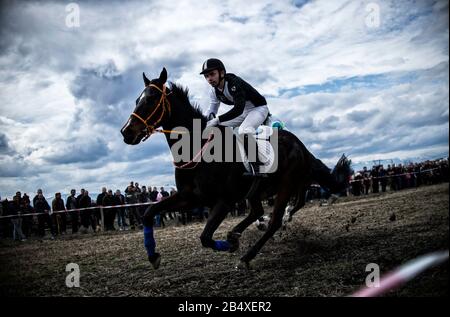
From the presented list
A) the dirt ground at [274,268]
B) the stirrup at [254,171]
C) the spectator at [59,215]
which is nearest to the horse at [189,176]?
the stirrup at [254,171]

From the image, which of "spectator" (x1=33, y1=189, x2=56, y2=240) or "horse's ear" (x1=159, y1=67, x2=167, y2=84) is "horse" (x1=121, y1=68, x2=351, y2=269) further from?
"spectator" (x1=33, y1=189, x2=56, y2=240)

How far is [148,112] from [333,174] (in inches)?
208

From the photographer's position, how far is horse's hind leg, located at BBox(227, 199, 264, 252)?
6.46 meters

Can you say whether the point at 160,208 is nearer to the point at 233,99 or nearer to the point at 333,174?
the point at 233,99

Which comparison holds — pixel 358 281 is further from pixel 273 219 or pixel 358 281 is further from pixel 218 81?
pixel 218 81

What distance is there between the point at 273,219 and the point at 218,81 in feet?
8.67

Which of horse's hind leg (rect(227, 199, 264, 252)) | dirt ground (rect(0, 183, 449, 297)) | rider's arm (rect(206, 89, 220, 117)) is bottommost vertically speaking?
dirt ground (rect(0, 183, 449, 297))

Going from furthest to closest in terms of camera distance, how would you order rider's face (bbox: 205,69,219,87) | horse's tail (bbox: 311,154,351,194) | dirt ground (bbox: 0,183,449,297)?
horse's tail (bbox: 311,154,351,194), rider's face (bbox: 205,69,219,87), dirt ground (bbox: 0,183,449,297)

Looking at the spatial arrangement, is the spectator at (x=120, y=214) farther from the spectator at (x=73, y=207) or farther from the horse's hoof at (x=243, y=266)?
the horse's hoof at (x=243, y=266)

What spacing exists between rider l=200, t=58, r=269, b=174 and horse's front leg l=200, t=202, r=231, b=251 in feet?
3.37

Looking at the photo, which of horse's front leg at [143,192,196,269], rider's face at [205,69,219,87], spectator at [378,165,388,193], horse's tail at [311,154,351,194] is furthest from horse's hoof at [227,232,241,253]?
spectator at [378,165,388,193]

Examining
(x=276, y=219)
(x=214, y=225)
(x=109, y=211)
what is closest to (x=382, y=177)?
(x=109, y=211)

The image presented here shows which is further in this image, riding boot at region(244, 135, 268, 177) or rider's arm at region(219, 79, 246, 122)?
riding boot at region(244, 135, 268, 177)

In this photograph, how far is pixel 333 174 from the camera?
373 inches
